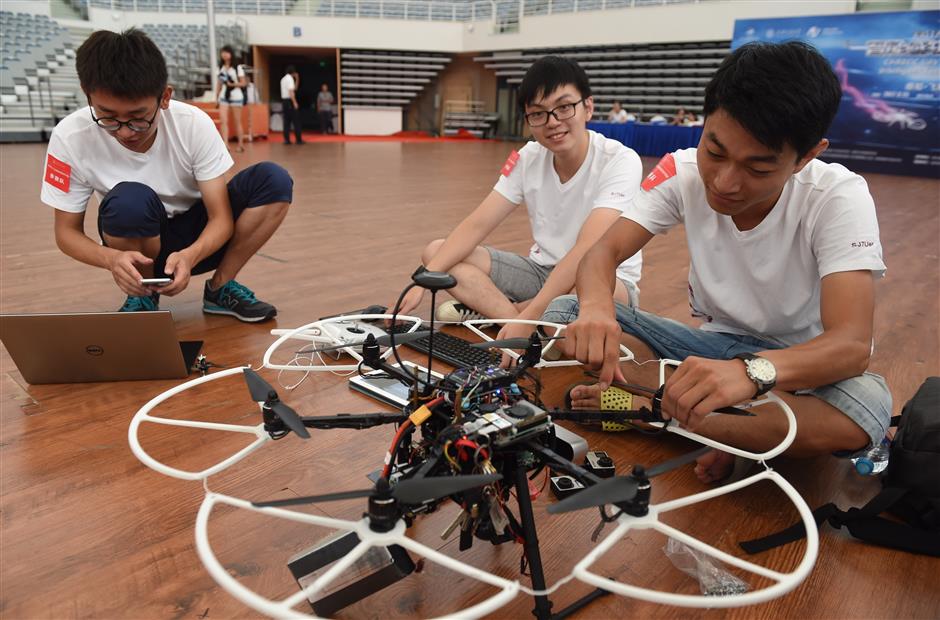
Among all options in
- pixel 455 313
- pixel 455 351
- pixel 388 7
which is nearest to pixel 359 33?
pixel 388 7

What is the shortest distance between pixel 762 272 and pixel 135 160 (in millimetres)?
1905

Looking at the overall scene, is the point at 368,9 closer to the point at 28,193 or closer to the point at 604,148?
the point at 28,193

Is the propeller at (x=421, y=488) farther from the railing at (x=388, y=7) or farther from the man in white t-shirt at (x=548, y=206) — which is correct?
the railing at (x=388, y=7)

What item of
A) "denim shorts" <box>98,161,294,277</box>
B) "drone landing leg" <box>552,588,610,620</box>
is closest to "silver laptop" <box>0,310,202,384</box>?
"denim shorts" <box>98,161,294,277</box>

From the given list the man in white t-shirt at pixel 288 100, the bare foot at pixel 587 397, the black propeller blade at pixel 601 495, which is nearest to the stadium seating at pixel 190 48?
the man in white t-shirt at pixel 288 100

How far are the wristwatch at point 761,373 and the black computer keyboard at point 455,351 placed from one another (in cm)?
81

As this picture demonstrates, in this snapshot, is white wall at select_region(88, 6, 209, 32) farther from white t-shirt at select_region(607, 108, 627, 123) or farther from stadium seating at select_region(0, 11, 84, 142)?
white t-shirt at select_region(607, 108, 627, 123)

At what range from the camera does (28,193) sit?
188 inches

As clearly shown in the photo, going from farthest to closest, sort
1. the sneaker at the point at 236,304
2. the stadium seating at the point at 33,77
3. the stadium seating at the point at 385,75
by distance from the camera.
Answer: the stadium seating at the point at 385,75 < the stadium seating at the point at 33,77 < the sneaker at the point at 236,304

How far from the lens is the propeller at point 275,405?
33.2 inches

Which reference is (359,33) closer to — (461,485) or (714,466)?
(714,466)

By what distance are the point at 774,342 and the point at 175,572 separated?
137 centimetres

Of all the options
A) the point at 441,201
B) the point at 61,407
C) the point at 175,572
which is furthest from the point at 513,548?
the point at 441,201

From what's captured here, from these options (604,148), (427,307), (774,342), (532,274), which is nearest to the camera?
(774,342)
